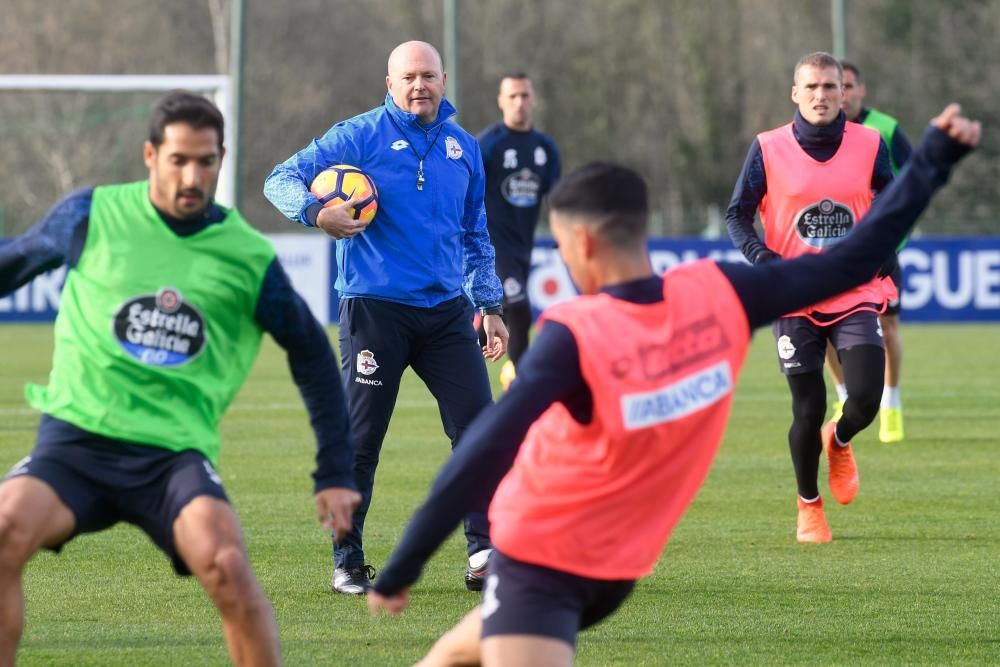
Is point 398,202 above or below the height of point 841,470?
above

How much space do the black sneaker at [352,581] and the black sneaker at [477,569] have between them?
44 cm

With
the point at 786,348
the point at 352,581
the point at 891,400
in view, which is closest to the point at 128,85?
the point at 891,400

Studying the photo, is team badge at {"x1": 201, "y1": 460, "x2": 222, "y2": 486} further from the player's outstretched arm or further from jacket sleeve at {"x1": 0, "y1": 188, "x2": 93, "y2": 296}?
the player's outstretched arm

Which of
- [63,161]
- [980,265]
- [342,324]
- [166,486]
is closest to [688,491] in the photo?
[166,486]

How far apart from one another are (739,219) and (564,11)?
172ft

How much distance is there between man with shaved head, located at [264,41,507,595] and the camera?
7.55 m

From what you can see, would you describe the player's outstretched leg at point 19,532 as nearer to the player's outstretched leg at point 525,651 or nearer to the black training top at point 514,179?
the player's outstretched leg at point 525,651

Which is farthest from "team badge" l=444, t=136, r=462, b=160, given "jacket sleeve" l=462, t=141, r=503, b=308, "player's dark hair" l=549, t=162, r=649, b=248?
"player's dark hair" l=549, t=162, r=649, b=248

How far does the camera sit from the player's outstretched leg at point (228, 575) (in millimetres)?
4672

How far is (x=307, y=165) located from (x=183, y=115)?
2605mm

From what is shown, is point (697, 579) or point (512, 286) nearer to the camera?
point (697, 579)

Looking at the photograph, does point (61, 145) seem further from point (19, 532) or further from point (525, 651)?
point (525, 651)

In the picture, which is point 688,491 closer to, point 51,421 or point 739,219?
point 51,421

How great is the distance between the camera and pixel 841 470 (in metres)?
9.27
